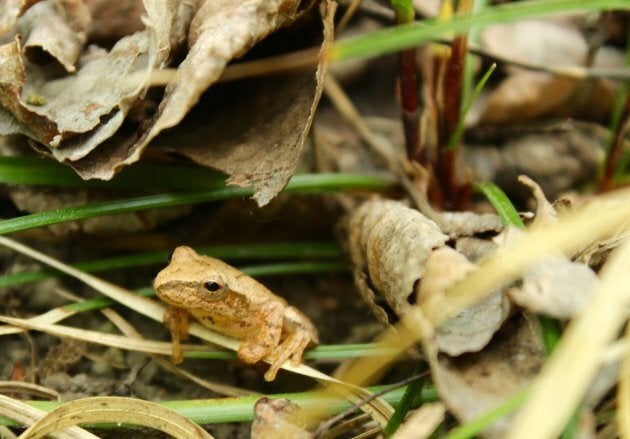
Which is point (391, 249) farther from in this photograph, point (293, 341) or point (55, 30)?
point (55, 30)

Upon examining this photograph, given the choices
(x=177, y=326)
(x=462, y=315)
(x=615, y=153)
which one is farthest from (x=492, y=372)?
(x=615, y=153)

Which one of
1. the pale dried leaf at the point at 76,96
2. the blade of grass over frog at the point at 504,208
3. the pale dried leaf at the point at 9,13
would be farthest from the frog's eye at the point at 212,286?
the pale dried leaf at the point at 9,13

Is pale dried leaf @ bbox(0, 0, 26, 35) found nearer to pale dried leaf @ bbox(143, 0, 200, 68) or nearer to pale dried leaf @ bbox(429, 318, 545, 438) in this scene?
pale dried leaf @ bbox(143, 0, 200, 68)

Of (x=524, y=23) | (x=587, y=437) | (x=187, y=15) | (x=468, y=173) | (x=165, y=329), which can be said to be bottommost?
(x=587, y=437)

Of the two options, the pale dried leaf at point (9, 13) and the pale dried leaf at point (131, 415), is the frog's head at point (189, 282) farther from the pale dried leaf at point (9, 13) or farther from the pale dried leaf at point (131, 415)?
the pale dried leaf at point (9, 13)

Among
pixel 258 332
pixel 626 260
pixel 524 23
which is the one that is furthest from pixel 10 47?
pixel 524 23

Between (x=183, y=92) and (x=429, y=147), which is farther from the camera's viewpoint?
(x=429, y=147)

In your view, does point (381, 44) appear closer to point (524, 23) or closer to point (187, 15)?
point (187, 15)

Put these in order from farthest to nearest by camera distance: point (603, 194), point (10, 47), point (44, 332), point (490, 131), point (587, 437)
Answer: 1. point (490, 131)
2. point (603, 194)
3. point (44, 332)
4. point (10, 47)
5. point (587, 437)
